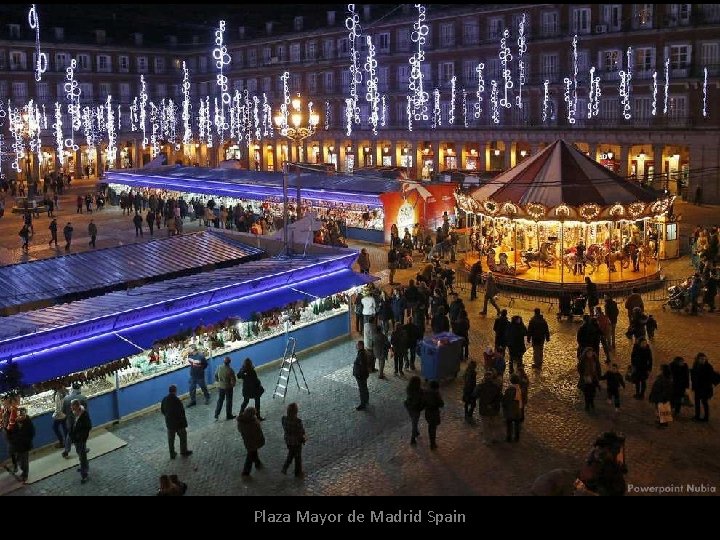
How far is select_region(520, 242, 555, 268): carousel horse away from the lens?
2383cm

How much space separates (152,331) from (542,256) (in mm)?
13544

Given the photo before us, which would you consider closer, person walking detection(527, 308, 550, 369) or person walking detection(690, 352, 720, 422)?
person walking detection(690, 352, 720, 422)

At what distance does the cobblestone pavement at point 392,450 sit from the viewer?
36.3ft

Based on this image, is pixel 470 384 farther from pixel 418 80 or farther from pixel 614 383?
pixel 418 80

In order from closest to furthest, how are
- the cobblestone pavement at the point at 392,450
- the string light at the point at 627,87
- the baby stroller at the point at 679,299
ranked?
the cobblestone pavement at the point at 392,450, the baby stroller at the point at 679,299, the string light at the point at 627,87

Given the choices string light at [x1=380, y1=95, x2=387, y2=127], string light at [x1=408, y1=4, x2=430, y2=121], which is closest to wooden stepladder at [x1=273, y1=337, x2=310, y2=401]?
string light at [x1=408, y1=4, x2=430, y2=121]

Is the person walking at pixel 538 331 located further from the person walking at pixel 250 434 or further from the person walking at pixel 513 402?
the person walking at pixel 250 434

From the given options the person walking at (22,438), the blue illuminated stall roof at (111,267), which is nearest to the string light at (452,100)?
the blue illuminated stall roof at (111,267)

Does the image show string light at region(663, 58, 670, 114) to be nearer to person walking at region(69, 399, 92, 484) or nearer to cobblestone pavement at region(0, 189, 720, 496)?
cobblestone pavement at region(0, 189, 720, 496)

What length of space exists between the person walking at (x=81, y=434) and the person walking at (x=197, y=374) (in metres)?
2.80

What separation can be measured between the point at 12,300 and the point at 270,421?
603 cm

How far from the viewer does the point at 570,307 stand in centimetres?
1942

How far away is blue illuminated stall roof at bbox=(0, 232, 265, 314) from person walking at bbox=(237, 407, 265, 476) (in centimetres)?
686
